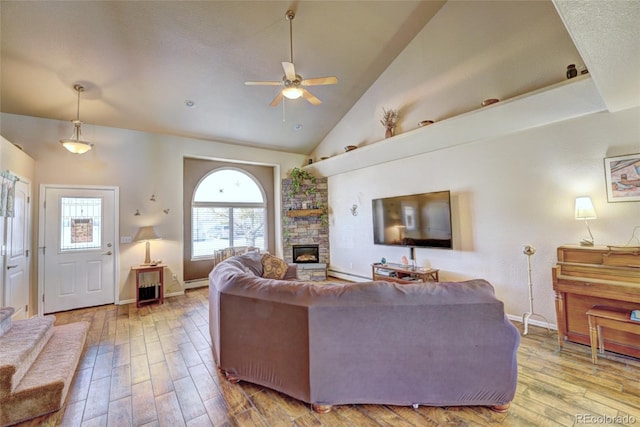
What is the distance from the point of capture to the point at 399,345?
72.9 inches

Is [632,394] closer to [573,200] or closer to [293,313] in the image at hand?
[573,200]

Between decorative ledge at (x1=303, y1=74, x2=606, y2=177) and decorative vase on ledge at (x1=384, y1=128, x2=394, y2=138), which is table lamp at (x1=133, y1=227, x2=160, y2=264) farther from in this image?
decorative vase on ledge at (x1=384, y1=128, x2=394, y2=138)

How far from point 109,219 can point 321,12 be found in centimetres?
486

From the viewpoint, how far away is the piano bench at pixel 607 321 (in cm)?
228

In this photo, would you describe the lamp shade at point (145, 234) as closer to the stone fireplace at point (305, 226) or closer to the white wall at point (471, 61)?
the stone fireplace at point (305, 226)

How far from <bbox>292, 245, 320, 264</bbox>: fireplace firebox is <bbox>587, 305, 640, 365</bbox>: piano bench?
4760 mm

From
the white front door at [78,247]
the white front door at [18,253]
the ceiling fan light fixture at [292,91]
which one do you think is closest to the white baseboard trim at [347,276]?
the ceiling fan light fixture at [292,91]

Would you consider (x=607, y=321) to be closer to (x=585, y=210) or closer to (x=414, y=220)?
(x=585, y=210)

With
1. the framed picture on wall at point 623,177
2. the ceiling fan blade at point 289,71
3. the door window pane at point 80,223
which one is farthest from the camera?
the door window pane at point 80,223

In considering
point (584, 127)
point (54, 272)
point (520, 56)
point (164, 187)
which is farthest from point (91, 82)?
point (584, 127)

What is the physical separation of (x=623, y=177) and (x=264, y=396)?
4139mm

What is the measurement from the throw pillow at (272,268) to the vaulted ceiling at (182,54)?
2946 millimetres

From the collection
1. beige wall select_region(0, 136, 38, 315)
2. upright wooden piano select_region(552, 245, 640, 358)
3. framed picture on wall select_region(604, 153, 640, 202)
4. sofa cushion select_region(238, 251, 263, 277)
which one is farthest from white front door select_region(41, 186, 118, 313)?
framed picture on wall select_region(604, 153, 640, 202)

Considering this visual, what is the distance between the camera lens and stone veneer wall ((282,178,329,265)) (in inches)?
255
